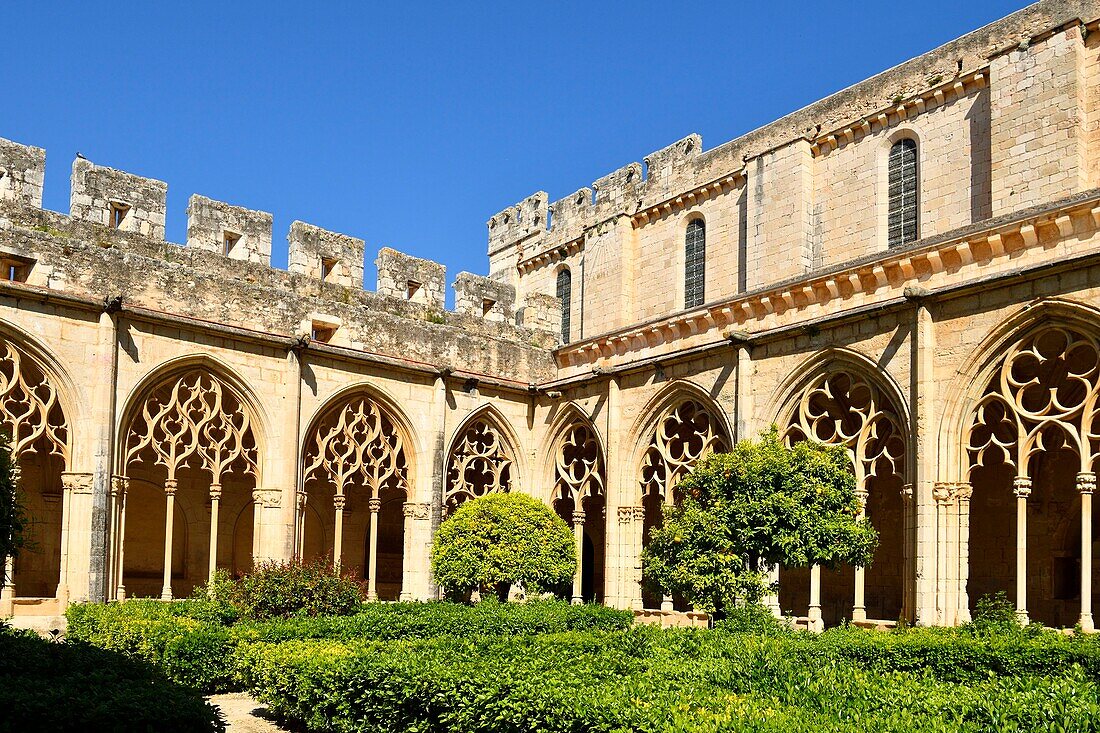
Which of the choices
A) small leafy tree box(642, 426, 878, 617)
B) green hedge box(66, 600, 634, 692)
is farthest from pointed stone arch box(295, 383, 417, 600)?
small leafy tree box(642, 426, 878, 617)

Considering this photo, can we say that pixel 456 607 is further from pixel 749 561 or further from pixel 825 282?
pixel 825 282

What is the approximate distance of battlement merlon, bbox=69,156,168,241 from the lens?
52.2 feet

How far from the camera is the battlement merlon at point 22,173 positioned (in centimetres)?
1523

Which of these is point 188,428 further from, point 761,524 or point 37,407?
point 761,524

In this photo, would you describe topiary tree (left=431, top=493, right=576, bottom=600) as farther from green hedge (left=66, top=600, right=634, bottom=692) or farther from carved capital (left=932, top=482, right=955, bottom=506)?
carved capital (left=932, top=482, right=955, bottom=506)

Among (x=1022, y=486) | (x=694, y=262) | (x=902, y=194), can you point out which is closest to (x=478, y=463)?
(x=694, y=262)

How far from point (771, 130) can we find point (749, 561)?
32.6 ft

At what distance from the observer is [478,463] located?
1959 cm

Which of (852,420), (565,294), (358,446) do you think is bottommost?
(358,446)

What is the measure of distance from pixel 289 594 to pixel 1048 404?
9138mm

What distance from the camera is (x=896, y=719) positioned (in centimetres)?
627

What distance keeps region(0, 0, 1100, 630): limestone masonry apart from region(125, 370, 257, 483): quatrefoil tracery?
0.06 m

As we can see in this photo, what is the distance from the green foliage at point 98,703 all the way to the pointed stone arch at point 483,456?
1123 cm

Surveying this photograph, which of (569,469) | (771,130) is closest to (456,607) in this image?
(569,469)
